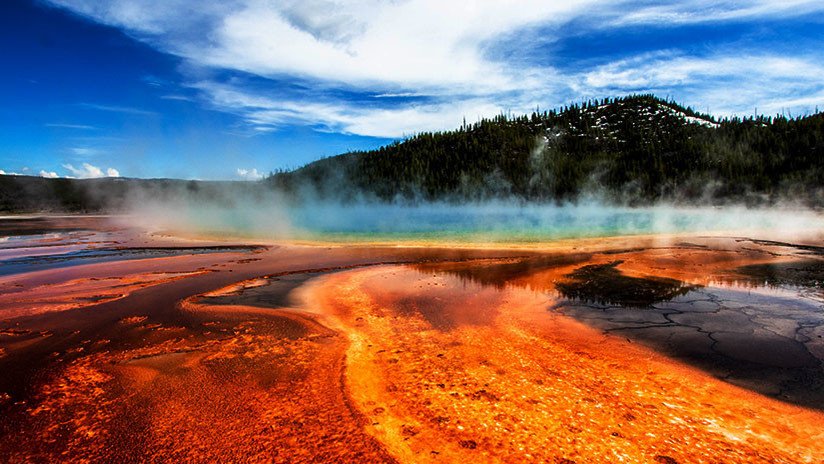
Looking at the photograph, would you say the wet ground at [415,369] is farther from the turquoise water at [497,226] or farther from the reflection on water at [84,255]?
the turquoise water at [497,226]

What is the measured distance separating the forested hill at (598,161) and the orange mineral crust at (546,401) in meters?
86.8

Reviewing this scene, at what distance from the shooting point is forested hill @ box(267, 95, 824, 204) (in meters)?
85.6

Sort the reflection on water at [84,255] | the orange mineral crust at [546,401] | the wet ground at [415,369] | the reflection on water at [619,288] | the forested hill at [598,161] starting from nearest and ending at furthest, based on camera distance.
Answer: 1. the orange mineral crust at [546,401]
2. the wet ground at [415,369]
3. the reflection on water at [619,288]
4. the reflection on water at [84,255]
5. the forested hill at [598,161]

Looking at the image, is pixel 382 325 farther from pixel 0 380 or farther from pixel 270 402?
pixel 0 380

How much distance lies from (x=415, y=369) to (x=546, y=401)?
211cm

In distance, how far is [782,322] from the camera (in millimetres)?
8359

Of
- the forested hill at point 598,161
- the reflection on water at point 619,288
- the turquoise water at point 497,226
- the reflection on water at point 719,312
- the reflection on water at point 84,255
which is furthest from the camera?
the forested hill at point 598,161

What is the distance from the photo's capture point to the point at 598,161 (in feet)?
365

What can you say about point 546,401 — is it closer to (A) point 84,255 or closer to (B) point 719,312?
(B) point 719,312

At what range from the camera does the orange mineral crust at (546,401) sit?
4207 mm

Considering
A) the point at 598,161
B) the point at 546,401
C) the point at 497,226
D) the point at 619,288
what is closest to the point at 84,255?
the point at 546,401

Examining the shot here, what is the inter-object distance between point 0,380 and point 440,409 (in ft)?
22.6

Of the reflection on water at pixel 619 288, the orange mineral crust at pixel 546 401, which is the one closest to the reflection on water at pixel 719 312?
the reflection on water at pixel 619 288

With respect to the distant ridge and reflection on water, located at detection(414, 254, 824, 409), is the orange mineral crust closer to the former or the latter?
reflection on water, located at detection(414, 254, 824, 409)
